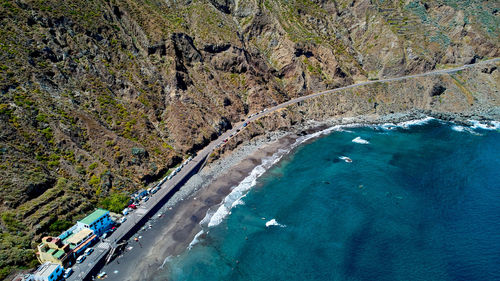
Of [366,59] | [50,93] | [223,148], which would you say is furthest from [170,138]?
[366,59]

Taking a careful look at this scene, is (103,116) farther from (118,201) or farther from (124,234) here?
(124,234)

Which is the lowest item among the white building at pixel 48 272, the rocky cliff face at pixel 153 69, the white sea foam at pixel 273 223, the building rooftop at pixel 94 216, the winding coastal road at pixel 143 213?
the white sea foam at pixel 273 223

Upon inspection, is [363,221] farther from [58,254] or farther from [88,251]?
[58,254]

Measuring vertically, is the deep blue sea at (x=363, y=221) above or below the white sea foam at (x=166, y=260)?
below

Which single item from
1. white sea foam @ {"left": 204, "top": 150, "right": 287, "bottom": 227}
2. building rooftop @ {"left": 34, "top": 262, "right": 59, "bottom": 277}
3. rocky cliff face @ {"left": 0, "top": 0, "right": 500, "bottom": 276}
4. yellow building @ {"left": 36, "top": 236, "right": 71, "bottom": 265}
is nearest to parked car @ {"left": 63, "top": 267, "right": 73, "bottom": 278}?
yellow building @ {"left": 36, "top": 236, "right": 71, "bottom": 265}

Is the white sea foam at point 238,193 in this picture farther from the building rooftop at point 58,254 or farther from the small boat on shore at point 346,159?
the building rooftop at point 58,254

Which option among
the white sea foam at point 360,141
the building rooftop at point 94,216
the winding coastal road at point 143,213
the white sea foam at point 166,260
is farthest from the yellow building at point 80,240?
the white sea foam at point 360,141

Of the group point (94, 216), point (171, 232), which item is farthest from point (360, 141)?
point (94, 216)
